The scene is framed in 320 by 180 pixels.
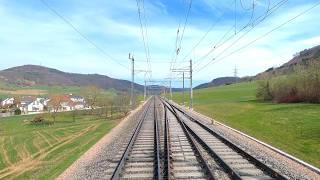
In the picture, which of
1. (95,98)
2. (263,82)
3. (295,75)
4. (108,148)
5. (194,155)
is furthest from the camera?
(95,98)

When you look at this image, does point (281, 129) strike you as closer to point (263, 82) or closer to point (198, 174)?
point (198, 174)

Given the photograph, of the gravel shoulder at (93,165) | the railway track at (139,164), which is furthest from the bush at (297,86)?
the gravel shoulder at (93,165)

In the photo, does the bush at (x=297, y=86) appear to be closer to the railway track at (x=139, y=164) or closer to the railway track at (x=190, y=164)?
the railway track at (x=190, y=164)

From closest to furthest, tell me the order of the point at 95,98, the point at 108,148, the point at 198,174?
the point at 198,174, the point at 108,148, the point at 95,98

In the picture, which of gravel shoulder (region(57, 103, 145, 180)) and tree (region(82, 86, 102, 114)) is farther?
tree (region(82, 86, 102, 114))

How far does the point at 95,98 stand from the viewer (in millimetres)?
126938

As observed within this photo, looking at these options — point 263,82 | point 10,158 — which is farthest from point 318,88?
point 10,158

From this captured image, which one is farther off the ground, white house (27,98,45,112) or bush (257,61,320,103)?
bush (257,61,320,103)

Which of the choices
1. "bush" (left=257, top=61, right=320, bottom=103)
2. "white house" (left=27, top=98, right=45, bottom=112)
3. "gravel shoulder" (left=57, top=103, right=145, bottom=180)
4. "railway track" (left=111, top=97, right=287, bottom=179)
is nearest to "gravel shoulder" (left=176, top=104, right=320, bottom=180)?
"railway track" (left=111, top=97, right=287, bottom=179)

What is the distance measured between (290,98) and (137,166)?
70906 mm

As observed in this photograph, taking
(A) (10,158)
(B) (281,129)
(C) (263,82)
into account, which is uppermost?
(C) (263,82)

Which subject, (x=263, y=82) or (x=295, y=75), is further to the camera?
(x=263, y=82)

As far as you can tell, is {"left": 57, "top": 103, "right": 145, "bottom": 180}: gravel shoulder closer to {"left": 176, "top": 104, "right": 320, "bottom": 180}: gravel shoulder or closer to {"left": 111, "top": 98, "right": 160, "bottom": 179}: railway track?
{"left": 111, "top": 98, "right": 160, "bottom": 179}: railway track

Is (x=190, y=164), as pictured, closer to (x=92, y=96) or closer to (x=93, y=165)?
(x=93, y=165)
